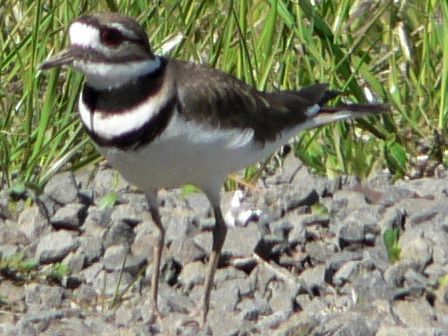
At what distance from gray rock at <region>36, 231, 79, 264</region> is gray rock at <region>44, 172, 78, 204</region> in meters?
0.40

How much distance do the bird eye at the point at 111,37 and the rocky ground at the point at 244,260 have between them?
89cm

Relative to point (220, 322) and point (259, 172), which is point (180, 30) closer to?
point (259, 172)

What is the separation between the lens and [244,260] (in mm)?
5516

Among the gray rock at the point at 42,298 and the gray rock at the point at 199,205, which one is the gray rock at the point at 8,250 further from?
the gray rock at the point at 199,205

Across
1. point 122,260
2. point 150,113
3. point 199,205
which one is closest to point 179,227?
point 199,205

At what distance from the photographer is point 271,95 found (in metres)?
5.85

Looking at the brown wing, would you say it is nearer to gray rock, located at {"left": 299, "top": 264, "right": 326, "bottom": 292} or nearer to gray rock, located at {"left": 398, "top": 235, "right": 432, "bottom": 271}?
gray rock, located at {"left": 299, "top": 264, "right": 326, "bottom": 292}

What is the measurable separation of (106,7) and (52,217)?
49.0 inches

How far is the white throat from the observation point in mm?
4996

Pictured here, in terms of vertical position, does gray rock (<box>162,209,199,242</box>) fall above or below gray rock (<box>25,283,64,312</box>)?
above

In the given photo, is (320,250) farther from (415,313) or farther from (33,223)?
(33,223)

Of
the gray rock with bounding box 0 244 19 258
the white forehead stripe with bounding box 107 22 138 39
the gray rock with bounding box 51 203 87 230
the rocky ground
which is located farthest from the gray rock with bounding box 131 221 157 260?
the white forehead stripe with bounding box 107 22 138 39

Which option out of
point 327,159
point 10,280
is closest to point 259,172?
point 327,159

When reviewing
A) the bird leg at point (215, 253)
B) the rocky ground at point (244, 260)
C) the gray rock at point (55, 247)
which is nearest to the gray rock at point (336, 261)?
the rocky ground at point (244, 260)
